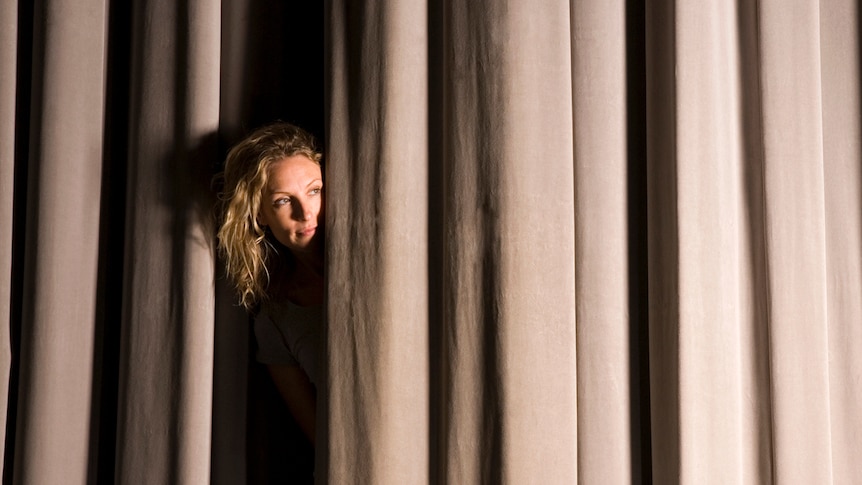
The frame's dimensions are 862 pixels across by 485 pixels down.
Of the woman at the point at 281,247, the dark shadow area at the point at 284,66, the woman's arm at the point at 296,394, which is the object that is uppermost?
the dark shadow area at the point at 284,66

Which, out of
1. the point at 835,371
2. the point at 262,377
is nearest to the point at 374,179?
the point at 262,377

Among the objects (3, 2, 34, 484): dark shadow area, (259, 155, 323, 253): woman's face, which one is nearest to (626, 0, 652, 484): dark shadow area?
(259, 155, 323, 253): woman's face

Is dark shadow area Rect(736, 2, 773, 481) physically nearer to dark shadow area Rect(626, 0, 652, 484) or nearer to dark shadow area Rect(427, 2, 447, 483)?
dark shadow area Rect(626, 0, 652, 484)

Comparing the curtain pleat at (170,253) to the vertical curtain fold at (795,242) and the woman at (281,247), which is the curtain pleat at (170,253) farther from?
the vertical curtain fold at (795,242)

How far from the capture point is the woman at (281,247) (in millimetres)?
1062

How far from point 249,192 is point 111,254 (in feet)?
0.96

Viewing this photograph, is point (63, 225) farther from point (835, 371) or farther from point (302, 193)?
point (835, 371)

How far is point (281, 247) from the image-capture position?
1209 mm

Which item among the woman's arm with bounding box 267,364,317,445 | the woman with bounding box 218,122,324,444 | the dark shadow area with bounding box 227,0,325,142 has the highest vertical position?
the dark shadow area with bounding box 227,0,325,142

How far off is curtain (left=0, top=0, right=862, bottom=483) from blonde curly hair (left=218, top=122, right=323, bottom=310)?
0.04 m

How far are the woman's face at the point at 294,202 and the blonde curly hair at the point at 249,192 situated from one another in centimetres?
1

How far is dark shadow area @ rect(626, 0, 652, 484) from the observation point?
43.4 inches

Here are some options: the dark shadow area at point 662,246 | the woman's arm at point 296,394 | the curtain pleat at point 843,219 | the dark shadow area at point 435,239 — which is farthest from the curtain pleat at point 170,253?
the curtain pleat at point 843,219

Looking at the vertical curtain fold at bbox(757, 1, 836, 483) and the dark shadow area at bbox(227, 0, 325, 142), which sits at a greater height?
the dark shadow area at bbox(227, 0, 325, 142)
